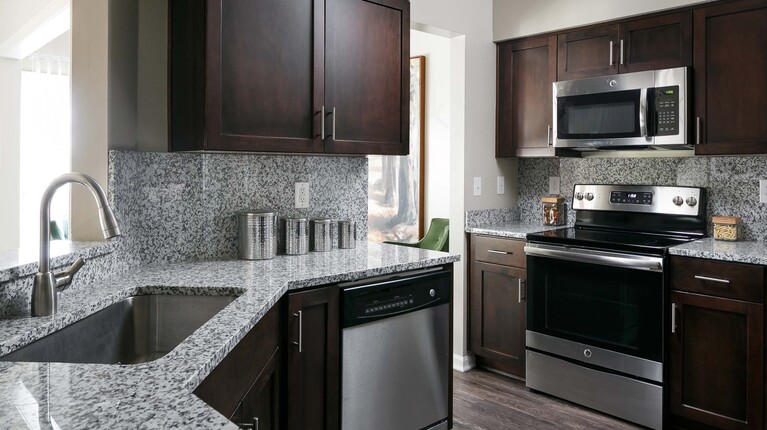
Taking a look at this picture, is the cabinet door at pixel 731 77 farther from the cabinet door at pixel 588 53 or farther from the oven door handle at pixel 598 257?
the oven door handle at pixel 598 257

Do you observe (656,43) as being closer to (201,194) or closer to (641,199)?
(641,199)

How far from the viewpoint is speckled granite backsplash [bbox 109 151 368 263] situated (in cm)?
217

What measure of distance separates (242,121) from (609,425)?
7.12ft

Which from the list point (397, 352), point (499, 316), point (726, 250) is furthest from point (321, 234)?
point (726, 250)

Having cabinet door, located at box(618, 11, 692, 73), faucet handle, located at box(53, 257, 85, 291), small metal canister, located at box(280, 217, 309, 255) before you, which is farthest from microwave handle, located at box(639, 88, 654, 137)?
faucet handle, located at box(53, 257, 85, 291)

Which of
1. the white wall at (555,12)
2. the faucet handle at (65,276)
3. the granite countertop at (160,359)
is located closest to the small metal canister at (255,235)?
the granite countertop at (160,359)

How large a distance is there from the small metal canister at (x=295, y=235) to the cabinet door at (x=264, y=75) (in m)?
0.36

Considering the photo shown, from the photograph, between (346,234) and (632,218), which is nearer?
(346,234)

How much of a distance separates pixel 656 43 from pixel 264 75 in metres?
2.00

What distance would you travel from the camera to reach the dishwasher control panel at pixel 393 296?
6.92 ft

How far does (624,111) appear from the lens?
3.02 m

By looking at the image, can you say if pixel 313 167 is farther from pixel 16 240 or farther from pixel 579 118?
pixel 16 240


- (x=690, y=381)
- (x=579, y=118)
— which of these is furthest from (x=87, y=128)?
(x=690, y=381)

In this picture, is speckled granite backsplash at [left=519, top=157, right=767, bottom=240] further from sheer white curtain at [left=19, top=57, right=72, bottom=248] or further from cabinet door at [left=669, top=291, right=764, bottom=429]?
sheer white curtain at [left=19, top=57, right=72, bottom=248]
